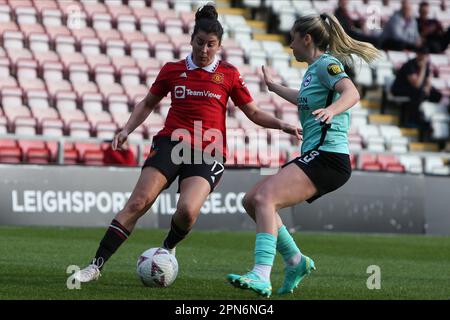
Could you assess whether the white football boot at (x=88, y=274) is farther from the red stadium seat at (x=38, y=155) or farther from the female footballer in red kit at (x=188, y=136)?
Answer: the red stadium seat at (x=38, y=155)

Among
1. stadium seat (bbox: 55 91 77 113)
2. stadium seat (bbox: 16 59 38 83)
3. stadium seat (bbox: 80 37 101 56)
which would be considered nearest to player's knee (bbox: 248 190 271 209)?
stadium seat (bbox: 55 91 77 113)

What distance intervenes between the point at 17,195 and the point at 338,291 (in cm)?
882

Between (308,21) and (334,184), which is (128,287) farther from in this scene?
(308,21)

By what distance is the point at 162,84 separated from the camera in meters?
9.37

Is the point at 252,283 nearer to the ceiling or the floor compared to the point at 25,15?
nearer to the floor

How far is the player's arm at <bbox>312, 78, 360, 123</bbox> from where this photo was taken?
7732mm

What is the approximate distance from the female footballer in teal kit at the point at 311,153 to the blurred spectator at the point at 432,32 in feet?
56.8

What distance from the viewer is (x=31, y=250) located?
1258cm

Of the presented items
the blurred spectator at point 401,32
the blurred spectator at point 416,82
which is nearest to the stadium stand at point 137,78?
the blurred spectator at point 401,32

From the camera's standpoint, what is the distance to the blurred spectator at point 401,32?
81.9 ft

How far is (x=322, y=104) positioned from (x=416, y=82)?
52.0ft

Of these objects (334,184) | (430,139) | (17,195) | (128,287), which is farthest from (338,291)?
(430,139)
